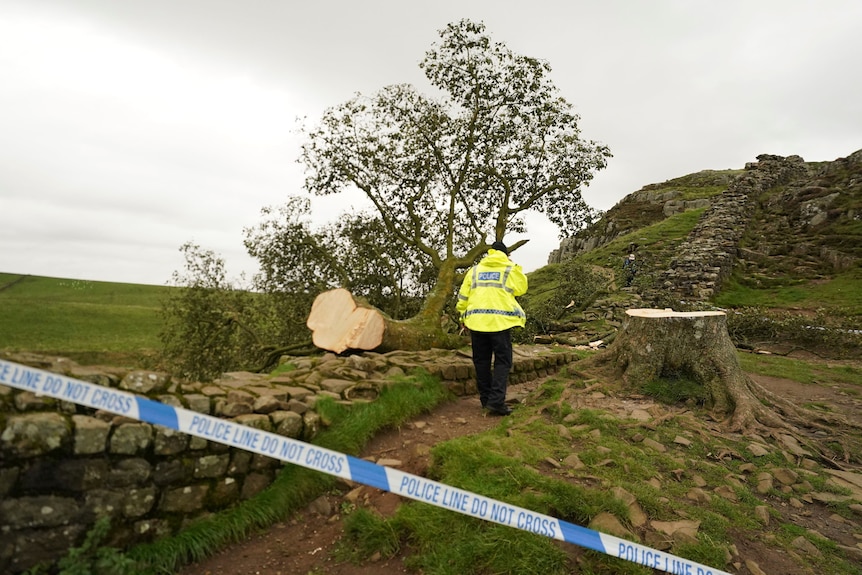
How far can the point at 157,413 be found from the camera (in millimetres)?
3580

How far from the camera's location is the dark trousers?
6.77 meters

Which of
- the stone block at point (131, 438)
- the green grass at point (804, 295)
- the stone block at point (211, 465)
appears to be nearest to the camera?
the stone block at point (131, 438)

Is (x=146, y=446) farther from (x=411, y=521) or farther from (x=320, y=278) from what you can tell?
(x=320, y=278)

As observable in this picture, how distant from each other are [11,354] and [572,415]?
593cm

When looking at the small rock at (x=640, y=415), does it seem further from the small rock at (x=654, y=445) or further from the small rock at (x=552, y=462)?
the small rock at (x=552, y=462)

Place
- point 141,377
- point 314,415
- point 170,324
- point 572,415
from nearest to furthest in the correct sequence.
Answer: point 141,377 < point 314,415 < point 572,415 < point 170,324

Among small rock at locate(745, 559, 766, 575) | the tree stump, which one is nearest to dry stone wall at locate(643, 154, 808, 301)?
the tree stump

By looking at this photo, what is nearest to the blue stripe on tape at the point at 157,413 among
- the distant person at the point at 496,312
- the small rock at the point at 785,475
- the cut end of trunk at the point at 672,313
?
the distant person at the point at 496,312

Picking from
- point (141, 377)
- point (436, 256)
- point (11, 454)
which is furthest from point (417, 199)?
point (11, 454)

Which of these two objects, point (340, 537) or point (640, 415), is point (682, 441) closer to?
point (640, 415)

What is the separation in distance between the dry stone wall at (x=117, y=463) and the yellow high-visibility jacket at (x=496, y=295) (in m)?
2.92

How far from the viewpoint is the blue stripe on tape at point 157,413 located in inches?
138

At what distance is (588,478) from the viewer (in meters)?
4.36

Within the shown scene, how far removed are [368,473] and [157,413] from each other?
1803 millimetres
